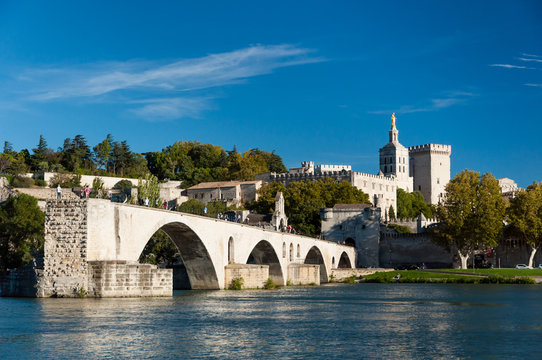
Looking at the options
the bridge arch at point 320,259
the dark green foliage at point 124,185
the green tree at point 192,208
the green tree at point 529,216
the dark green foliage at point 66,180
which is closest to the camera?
the bridge arch at point 320,259

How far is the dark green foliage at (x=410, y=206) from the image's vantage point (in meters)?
128

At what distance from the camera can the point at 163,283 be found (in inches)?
1469

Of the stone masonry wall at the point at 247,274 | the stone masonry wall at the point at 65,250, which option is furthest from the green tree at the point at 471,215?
the stone masonry wall at the point at 65,250

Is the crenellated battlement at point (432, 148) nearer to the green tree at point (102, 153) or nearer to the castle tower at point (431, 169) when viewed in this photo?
the castle tower at point (431, 169)

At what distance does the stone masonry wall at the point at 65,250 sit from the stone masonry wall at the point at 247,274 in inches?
682

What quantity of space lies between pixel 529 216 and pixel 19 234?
52.8 m

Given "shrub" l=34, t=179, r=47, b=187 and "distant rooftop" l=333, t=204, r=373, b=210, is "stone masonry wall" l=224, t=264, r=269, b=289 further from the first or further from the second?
"shrub" l=34, t=179, r=47, b=187

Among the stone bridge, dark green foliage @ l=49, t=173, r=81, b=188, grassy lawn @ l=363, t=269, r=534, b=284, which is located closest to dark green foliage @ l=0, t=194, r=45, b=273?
the stone bridge

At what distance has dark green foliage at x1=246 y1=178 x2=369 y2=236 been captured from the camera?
3903 inches

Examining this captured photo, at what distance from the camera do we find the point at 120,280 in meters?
34.8

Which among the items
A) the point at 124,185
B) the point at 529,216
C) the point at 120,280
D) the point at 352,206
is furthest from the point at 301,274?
the point at 124,185

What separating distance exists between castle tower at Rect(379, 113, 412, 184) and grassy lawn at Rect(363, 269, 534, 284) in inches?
2696

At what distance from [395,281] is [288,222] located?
2627 centimetres

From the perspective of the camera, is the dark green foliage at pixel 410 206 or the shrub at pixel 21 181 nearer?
the shrub at pixel 21 181
